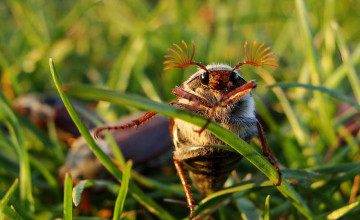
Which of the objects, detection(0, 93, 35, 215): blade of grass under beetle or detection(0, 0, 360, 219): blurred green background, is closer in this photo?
detection(0, 93, 35, 215): blade of grass under beetle

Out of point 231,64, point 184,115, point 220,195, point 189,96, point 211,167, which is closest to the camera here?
point 184,115

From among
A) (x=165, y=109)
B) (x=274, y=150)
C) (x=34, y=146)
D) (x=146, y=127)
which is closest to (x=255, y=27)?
(x=274, y=150)

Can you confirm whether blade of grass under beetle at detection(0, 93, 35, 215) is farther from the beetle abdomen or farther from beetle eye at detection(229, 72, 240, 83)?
beetle eye at detection(229, 72, 240, 83)

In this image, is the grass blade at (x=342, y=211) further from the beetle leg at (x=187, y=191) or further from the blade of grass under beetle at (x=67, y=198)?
the blade of grass under beetle at (x=67, y=198)

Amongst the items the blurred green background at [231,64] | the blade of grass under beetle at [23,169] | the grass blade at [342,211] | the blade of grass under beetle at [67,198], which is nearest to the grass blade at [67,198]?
the blade of grass under beetle at [67,198]

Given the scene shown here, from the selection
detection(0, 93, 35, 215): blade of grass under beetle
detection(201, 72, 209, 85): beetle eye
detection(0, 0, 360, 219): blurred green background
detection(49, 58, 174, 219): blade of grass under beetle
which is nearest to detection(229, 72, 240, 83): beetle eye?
detection(201, 72, 209, 85): beetle eye

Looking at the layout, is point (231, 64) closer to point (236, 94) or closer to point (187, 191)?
point (236, 94)

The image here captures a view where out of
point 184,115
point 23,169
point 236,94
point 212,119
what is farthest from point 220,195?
point 23,169
